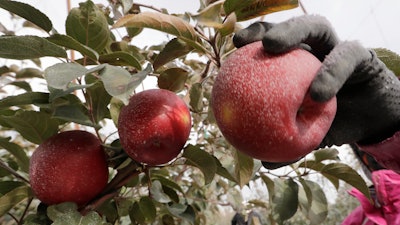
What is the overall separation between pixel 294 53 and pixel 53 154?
441mm

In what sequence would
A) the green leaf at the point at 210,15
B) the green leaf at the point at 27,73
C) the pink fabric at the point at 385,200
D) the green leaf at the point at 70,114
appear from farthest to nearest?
the pink fabric at the point at 385,200
the green leaf at the point at 27,73
the green leaf at the point at 70,114
the green leaf at the point at 210,15

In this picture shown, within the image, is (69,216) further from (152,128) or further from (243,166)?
(243,166)

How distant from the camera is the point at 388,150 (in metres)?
0.73

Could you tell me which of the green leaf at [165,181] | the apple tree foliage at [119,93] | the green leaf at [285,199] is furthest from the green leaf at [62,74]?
the green leaf at [285,199]

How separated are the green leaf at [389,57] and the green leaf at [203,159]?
339 mm

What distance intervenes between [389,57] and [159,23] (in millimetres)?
400

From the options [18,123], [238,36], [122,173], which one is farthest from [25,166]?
[238,36]

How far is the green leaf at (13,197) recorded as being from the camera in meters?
0.68

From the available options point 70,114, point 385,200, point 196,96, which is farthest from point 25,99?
point 385,200

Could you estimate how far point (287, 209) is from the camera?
86 centimetres

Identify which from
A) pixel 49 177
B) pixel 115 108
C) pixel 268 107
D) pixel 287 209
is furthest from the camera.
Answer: pixel 287 209

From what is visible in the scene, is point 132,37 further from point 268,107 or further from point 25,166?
point 268,107

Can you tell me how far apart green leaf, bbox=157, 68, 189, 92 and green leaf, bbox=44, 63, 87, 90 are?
22 cm

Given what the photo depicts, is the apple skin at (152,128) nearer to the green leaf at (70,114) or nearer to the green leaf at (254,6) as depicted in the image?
the green leaf at (70,114)
